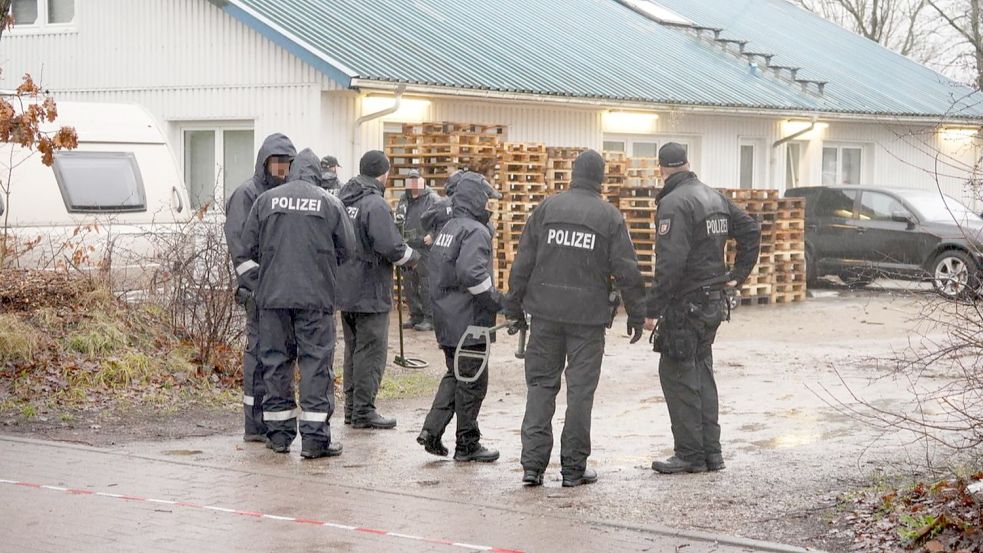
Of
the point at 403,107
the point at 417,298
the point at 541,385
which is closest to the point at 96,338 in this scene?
the point at 541,385

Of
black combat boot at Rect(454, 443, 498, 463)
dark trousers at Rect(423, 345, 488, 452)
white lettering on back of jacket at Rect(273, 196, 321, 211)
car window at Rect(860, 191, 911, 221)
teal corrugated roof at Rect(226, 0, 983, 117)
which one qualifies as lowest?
black combat boot at Rect(454, 443, 498, 463)

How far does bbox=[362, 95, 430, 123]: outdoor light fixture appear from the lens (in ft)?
62.1

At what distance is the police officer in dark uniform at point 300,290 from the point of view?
929cm

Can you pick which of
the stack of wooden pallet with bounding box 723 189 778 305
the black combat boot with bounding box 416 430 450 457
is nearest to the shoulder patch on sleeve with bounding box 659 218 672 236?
the black combat boot with bounding box 416 430 450 457

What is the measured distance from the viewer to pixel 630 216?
20.8m

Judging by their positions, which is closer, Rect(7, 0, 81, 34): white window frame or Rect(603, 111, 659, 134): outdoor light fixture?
Rect(7, 0, 81, 34): white window frame

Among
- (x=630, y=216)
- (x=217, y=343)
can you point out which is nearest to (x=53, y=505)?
(x=217, y=343)

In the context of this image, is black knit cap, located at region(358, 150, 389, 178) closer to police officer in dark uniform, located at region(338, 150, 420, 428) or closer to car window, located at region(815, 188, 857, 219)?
police officer in dark uniform, located at region(338, 150, 420, 428)

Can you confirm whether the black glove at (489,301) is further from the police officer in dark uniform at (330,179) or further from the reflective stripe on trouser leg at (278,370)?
the police officer in dark uniform at (330,179)

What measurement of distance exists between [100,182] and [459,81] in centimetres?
586

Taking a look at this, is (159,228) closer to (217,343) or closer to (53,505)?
(217,343)

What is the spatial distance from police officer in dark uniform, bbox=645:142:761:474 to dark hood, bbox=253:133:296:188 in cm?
253

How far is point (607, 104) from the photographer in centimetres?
2183

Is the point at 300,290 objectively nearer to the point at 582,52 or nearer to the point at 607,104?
the point at 607,104
